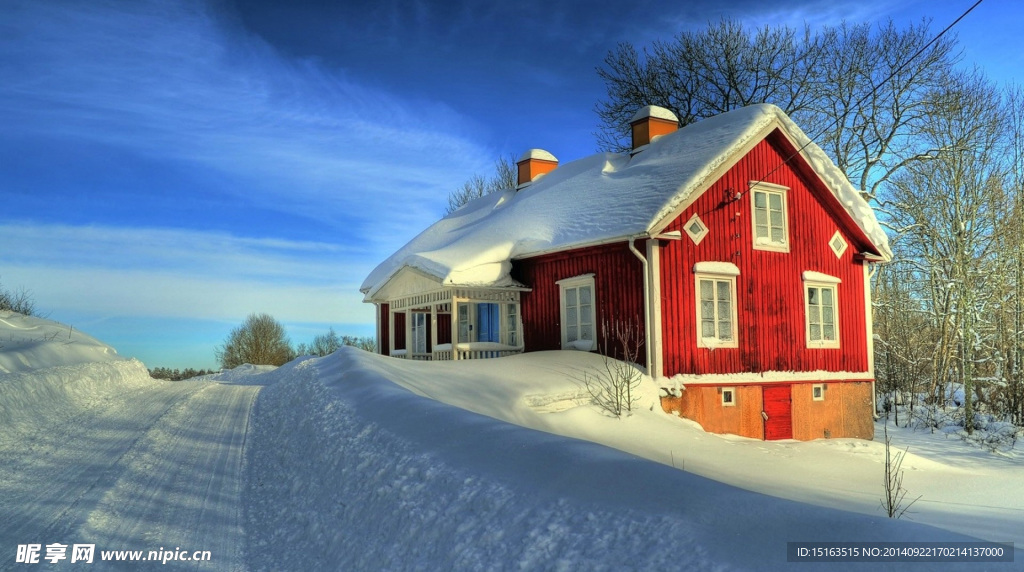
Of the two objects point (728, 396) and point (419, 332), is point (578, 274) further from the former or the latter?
point (419, 332)

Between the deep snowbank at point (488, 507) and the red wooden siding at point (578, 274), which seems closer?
the deep snowbank at point (488, 507)

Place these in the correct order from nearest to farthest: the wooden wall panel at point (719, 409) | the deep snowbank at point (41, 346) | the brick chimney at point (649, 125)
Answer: the wooden wall panel at point (719, 409), the deep snowbank at point (41, 346), the brick chimney at point (649, 125)

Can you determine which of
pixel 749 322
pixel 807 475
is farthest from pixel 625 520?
pixel 749 322

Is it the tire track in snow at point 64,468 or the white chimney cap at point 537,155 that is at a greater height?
the white chimney cap at point 537,155

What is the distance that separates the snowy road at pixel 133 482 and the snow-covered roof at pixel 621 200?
6836 mm

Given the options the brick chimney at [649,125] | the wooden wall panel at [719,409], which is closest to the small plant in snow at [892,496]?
the wooden wall panel at [719,409]

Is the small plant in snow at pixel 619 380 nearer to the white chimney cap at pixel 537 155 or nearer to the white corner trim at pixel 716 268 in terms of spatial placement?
the white corner trim at pixel 716 268

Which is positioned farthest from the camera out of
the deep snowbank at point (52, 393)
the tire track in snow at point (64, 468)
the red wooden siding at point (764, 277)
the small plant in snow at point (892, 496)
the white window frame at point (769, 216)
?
the white window frame at point (769, 216)

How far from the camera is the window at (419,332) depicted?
70.9 ft

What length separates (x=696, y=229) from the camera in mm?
15242

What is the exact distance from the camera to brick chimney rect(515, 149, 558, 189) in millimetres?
23438

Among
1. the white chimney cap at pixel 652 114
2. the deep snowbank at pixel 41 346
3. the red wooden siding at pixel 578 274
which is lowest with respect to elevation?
the deep snowbank at pixel 41 346

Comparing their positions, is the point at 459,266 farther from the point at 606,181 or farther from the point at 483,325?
the point at 606,181

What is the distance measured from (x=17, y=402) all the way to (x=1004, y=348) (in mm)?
26003
